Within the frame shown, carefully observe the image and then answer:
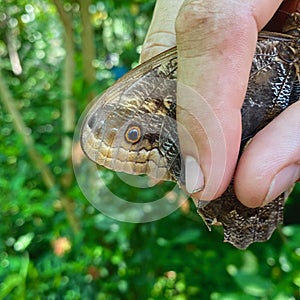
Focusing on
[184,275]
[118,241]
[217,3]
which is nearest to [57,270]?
[118,241]

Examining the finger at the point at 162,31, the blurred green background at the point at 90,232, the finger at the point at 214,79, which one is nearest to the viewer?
the finger at the point at 214,79

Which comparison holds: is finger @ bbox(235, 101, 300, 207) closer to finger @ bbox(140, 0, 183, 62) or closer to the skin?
the skin

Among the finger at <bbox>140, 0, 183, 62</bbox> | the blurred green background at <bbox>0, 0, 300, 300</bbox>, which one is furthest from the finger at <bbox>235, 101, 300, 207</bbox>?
the blurred green background at <bbox>0, 0, 300, 300</bbox>

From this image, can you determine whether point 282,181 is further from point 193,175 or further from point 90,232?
point 90,232

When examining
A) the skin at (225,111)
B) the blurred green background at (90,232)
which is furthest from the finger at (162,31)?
the blurred green background at (90,232)

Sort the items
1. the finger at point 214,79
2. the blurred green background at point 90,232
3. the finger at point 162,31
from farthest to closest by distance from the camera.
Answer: the blurred green background at point 90,232 → the finger at point 162,31 → the finger at point 214,79

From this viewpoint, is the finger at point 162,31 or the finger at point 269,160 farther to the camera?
the finger at point 162,31

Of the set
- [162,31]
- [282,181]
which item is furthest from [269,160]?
[162,31]

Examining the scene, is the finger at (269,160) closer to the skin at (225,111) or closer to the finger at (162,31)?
the skin at (225,111)
